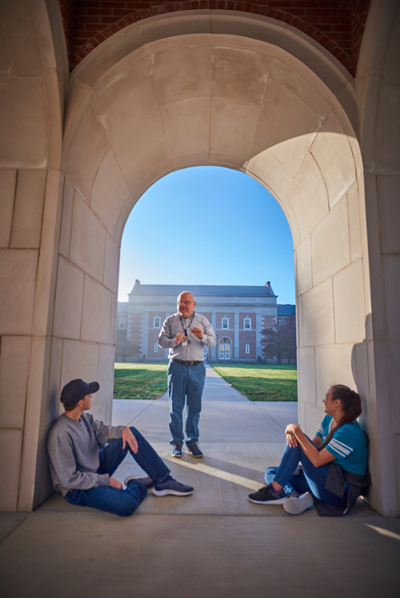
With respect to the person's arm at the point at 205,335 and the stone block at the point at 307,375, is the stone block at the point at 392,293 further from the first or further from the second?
the person's arm at the point at 205,335

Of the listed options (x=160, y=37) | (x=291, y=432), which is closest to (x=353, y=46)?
(x=160, y=37)

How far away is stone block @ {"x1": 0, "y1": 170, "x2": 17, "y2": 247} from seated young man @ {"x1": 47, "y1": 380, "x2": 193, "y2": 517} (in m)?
1.46

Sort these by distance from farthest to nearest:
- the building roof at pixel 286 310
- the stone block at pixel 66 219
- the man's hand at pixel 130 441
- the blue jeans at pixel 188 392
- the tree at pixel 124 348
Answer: the building roof at pixel 286 310, the tree at pixel 124 348, the blue jeans at pixel 188 392, the stone block at pixel 66 219, the man's hand at pixel 130 441

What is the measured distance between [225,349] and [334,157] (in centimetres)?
4478

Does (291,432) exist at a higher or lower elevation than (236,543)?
higher

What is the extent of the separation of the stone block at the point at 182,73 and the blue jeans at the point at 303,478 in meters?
3.93

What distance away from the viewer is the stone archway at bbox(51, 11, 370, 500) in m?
3.46

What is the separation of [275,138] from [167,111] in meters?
1.40

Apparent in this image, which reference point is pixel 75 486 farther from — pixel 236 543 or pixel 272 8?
pixel 272 8

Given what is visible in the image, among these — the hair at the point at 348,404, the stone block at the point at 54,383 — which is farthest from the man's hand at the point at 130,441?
the hair at the point at 348,404

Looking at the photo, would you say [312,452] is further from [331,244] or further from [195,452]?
[331,244]

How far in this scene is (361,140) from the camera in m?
3.38

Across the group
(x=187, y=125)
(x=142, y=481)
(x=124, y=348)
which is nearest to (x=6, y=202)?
(x=187, y=125)

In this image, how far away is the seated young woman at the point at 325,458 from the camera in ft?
9.27
